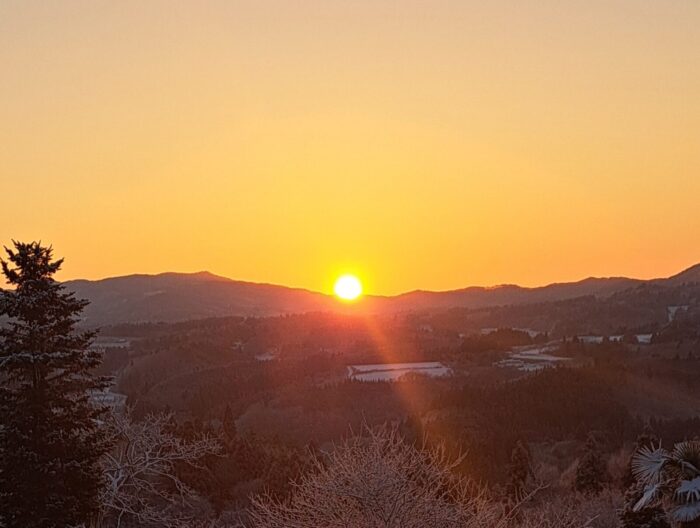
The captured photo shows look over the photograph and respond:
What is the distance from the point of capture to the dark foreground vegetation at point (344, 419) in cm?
1916

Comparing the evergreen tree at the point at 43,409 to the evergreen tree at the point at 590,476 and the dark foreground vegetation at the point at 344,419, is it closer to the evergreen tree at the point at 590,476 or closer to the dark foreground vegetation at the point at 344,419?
the dark foreground vegetation at the point at 344,419

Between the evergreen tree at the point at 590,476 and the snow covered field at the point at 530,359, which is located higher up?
the snow covered field at the point at 530,359

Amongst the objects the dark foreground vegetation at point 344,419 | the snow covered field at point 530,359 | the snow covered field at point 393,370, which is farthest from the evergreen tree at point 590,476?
the snow covered field at point 393,370

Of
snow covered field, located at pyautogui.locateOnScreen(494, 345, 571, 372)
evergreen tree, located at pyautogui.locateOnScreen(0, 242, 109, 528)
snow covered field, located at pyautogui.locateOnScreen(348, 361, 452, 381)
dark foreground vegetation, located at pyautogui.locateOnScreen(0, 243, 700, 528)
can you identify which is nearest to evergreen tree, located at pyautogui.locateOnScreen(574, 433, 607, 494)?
dark foreground vegetation, located at pyautogui.locateOnScreen(0, 243, 700, 528)

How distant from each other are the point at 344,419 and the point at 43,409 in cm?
8021

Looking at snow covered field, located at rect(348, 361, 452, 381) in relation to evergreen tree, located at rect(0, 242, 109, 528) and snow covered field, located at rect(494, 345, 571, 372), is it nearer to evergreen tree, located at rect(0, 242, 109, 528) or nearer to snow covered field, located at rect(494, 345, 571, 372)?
snow covered field, located at rect(494, 345, 571, 372)

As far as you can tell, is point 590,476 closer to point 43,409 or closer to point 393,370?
point 43,409

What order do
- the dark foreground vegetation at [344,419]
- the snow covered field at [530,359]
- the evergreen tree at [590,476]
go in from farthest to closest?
the snow covered field at [530,359] → the evergreen tree at [590,476] → the dark foreground vegetation at [344,419]

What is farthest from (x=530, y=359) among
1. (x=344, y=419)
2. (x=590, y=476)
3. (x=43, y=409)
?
(x=43, y=409)

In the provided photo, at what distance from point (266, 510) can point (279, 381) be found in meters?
103

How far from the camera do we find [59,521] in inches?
760

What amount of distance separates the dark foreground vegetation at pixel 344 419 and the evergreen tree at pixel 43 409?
42mm

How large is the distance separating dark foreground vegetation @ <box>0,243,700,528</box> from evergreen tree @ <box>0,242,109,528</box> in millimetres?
42

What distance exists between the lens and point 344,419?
323 feet
